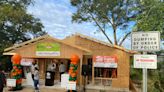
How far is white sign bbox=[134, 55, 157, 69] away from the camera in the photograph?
7.74 m

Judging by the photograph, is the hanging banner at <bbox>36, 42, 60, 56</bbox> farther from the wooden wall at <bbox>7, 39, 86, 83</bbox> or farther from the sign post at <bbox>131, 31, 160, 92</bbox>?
the sign post at <bbox>131, 31, 160, 92</bbox>

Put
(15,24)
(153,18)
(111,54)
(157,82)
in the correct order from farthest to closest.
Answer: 1. (15,24)
2. (111,54)
3. (157,82)
4. (153,18)

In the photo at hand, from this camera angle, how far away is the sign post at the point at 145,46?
25.5 ft

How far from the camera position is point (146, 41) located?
7.89 meters

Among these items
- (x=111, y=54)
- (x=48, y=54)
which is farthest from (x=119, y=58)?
(x=48, y=54)

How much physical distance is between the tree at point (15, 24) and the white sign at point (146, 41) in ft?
86.6

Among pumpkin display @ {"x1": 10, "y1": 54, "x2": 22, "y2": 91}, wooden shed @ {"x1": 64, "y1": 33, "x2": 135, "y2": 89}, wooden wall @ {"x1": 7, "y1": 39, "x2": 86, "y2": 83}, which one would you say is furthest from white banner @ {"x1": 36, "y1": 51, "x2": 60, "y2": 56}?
wooden shed @ {"x1": 64, "y1": 33, "x2": 135, "y2": 89}

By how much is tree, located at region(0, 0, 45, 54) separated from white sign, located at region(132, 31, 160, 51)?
26383 mm

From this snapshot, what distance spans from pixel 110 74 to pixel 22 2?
1803 centimetres

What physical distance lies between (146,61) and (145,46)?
0.39 m

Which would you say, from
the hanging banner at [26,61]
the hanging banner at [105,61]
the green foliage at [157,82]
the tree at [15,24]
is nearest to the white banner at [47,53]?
the hanging banner at [26,61]

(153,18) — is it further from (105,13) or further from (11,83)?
(105,13)

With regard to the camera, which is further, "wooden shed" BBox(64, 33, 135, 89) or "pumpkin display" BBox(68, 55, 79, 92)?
"wooden shed" BBox(64, 33, 135, 89)

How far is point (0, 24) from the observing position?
3350 centimetres
